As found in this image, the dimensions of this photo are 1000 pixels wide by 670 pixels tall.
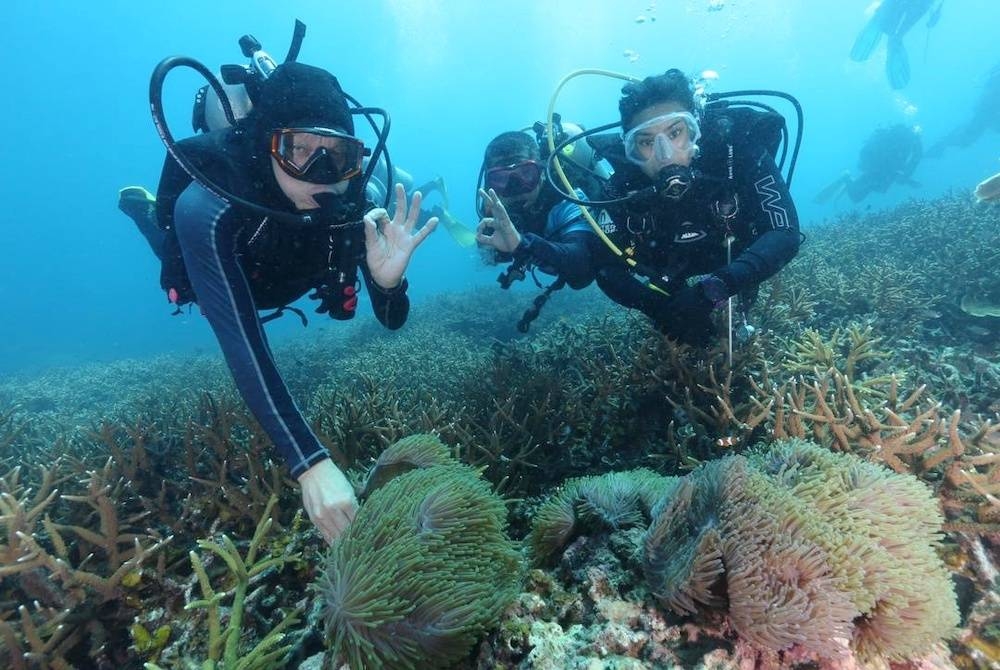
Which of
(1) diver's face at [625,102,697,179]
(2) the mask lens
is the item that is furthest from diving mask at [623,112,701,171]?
(2) the mask lens

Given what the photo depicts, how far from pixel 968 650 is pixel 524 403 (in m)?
3.56

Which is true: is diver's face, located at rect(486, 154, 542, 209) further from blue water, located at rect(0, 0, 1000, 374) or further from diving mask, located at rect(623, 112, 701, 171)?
blue water, located at rect(0, 0, 1000, 374)

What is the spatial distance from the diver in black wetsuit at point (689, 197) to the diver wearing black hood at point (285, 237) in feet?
8.19

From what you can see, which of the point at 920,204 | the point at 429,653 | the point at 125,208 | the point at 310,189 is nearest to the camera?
the point at 429,653

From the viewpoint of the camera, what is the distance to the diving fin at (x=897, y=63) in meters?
24.9

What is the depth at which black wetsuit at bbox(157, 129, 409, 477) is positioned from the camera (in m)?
2.40

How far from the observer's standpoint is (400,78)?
110 meters

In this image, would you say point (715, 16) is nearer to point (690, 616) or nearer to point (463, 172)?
point (463, 172)

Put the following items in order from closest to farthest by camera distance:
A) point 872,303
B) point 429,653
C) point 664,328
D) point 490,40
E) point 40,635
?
1. point 429,653
2. point 40,635
3. point 664,328
4. point 872,303
5. point 490,40

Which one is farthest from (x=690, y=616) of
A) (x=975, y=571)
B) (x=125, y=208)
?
(x=125, y=208)

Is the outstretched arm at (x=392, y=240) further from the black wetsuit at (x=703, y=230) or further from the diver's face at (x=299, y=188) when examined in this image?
the black wetsuit at (x=703, y=230)

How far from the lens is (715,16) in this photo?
102 metres

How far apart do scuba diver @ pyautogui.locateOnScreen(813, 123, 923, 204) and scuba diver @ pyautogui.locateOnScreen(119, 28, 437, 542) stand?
3064 cm

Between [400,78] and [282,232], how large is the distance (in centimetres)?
12463
